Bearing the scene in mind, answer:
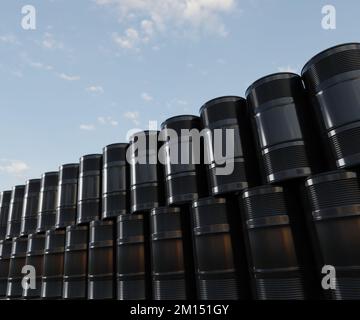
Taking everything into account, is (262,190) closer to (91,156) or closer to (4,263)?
(91,156)

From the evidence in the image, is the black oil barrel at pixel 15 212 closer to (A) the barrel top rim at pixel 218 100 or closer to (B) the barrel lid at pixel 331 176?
(A) the barrel top rim at pixel 218 100

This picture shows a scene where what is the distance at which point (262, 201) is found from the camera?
591 cm

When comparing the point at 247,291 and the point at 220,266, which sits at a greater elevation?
the point at 220,266

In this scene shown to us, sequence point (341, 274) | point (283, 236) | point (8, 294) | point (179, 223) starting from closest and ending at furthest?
point (341, 274) < point (283, 236) < point (179, 223) < point (8, 294)

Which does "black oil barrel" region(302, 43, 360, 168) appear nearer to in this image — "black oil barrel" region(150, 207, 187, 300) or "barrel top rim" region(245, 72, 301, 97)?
"barrel top rim" region(245, 72, 301, 97)

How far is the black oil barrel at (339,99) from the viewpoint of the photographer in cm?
515

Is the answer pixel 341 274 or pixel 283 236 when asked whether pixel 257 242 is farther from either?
pixel 341 274

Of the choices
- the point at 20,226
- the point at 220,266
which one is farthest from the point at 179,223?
the point at 20,226

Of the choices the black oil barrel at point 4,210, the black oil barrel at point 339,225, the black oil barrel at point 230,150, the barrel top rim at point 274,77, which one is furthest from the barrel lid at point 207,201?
the black oil barrel at point 4,210

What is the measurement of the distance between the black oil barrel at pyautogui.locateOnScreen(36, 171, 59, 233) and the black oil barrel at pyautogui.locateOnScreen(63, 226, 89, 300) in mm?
1507

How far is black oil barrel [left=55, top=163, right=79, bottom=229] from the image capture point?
1042 centimetres

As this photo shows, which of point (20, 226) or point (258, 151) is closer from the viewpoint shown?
point (258, 151)

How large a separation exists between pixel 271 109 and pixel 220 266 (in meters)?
3.34

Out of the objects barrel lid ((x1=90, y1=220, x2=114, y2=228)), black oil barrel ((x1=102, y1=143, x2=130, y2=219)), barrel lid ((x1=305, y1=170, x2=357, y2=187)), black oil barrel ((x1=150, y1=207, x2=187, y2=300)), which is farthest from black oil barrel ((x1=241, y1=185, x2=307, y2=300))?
barrel lid ((x1=90, y1=220, x2=114, y2=228))
